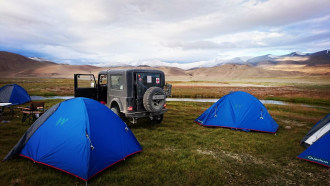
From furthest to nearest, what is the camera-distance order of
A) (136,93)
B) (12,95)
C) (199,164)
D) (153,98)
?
(12,95)
(136,93)
(153,98)
(199,164)

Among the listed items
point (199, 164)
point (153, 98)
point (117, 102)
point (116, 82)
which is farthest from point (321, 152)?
point (116, 82)

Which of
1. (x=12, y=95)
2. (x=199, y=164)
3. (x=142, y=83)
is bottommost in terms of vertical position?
(x=199, y=164)

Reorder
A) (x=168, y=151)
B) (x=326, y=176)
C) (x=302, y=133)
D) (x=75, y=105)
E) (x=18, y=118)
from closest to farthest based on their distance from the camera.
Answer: (x=326, y=176) → (x=75, y=105) → (x=168, y=151) → (x=302, y=133) → (x=18, y=118)

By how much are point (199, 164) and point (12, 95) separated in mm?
18080

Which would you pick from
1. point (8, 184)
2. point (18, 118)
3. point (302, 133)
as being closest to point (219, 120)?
point (302, 133)

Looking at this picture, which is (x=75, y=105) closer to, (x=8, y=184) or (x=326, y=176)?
(x=8, y=184)

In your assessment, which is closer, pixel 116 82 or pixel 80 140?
pixel 80 140

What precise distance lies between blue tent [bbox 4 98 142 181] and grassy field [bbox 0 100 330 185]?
276mm

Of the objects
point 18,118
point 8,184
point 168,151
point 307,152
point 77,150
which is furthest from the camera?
point 18,118

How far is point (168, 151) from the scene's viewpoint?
286 inches

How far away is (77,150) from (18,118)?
9.62 meters

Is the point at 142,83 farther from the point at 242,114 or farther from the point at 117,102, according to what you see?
the point at 242,114

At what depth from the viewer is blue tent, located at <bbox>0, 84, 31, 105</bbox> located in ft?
55.2

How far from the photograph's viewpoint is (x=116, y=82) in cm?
1044
